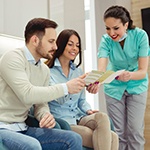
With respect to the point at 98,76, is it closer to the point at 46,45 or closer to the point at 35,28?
the point at 46,45

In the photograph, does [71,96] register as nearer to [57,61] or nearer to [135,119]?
[57,61]

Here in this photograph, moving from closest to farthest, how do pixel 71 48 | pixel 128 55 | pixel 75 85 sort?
pixel 75 85 → pixel 71 48 → pixel 128 55

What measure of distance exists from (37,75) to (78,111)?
1.73ft

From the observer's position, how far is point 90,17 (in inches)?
146

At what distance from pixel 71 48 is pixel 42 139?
0.80 meters

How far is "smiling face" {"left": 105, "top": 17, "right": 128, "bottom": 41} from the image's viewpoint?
2.25 meters

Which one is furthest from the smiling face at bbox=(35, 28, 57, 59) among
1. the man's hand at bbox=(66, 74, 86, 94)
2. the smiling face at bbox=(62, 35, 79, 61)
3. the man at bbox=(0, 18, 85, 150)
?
the smiling face at bbox=(62, 35, 79, 61)

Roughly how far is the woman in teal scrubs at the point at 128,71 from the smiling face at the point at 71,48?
0.34 m

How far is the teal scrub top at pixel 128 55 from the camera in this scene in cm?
236

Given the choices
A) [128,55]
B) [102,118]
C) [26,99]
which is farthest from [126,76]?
[26,99]

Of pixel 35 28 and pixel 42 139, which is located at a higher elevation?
pixel 35 28

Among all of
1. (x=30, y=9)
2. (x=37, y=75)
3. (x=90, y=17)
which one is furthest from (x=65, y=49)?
(x=90, y=17)

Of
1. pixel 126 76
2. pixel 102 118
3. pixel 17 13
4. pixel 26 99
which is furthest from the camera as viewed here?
pixel 17 13

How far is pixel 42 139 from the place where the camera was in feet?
4.92
